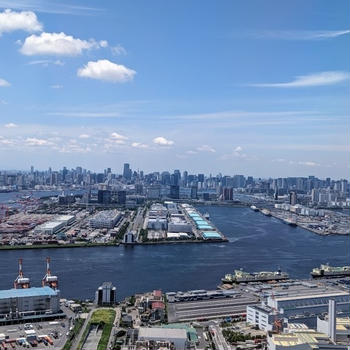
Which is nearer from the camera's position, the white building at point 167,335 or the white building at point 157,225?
the white building at point 167,335

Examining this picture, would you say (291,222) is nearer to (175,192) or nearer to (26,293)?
(175,192)

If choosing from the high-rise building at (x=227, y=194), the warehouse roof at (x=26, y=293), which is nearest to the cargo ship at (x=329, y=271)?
the warehouse roof at (x=26, y=293)

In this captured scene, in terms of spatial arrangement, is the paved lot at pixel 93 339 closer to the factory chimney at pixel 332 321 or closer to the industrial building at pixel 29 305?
the industrial building at pixel 29 305

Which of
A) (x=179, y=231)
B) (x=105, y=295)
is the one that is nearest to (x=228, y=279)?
(x=105, y=295)

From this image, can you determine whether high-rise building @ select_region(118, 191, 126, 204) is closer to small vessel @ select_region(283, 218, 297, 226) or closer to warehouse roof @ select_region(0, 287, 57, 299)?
small vessel @ select_region(283, 218, 297, 226)

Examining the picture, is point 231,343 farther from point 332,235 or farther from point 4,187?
point 4,187

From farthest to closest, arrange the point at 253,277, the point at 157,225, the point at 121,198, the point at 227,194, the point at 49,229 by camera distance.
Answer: the point at 227,194 < the point at 121,198 < the point at 157,225 < the point at 49,229 < the point at 253,277

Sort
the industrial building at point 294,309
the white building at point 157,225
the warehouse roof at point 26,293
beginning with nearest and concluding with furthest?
the industrial building at point 294,309 < the warehouse roof at point 26,293 < the white building at point 157,225

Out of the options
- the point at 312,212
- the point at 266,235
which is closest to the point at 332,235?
the point at 266,235
